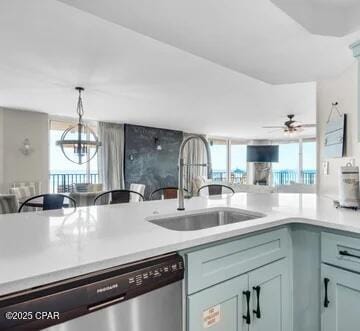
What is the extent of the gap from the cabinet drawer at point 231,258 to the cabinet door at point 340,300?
0.80 feet

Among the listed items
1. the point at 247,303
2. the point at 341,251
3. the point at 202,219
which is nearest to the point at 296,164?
the point at 202,219

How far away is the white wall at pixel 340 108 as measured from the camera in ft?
7.11

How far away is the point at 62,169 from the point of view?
22.3 feet

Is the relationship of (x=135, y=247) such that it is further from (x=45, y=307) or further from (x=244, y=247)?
(x=244, y=247)

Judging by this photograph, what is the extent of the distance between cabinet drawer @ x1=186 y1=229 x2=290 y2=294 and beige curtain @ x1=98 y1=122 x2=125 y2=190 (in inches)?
228

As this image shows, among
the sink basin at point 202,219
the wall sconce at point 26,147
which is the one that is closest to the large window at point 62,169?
the wall sconce at point 26,147

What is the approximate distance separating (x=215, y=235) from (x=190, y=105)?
4094mm

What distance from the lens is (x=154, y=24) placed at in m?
1.55

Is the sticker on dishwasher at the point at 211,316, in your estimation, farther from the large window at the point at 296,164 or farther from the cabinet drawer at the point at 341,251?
the large window at the point at 296,164

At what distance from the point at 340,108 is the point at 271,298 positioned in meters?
1.83

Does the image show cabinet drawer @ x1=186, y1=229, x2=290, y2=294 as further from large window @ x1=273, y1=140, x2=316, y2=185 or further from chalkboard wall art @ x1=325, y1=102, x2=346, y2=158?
large window @ x1=273, y1=140, x2=316, y2=185

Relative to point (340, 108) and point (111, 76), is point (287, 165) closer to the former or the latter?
point (340, 108)

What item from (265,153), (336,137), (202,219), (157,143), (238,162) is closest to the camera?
(202,219)

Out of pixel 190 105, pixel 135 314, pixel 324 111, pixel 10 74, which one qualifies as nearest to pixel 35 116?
pixel 10 74
